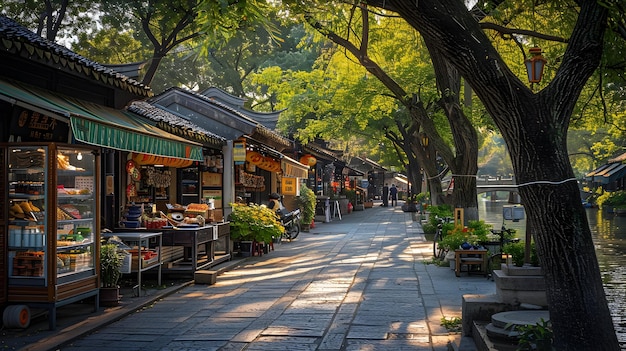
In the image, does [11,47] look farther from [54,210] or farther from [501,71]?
[501,71]

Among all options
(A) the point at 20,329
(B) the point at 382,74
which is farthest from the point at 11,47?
(B) the point at 382,74

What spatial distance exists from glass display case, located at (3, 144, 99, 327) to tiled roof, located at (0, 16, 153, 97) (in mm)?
1272

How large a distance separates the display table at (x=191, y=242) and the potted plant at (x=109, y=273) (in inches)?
106

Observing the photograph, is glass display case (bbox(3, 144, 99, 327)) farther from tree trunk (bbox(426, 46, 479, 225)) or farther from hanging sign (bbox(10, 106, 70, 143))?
tree trunk (bbox(426, 46, 479, 225))

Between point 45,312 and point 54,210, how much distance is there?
5.26 ft

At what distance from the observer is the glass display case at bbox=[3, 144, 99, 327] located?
862 cm

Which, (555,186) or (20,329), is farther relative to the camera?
(20,329)

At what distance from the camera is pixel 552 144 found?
5840mm

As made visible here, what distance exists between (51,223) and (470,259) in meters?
8.57

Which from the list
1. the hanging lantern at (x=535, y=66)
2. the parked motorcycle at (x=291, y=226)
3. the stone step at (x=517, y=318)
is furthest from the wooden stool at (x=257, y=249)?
the stone step at (x=517, y=318)

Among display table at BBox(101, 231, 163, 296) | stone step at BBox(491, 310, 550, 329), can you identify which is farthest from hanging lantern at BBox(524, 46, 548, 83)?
display table at BBox(101, 231, 163, 296)

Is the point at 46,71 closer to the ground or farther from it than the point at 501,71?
farther from it

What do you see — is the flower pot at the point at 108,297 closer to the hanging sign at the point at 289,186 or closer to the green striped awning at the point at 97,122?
the green striped awning at the point at 97,122

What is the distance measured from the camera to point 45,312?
30.0 feet
